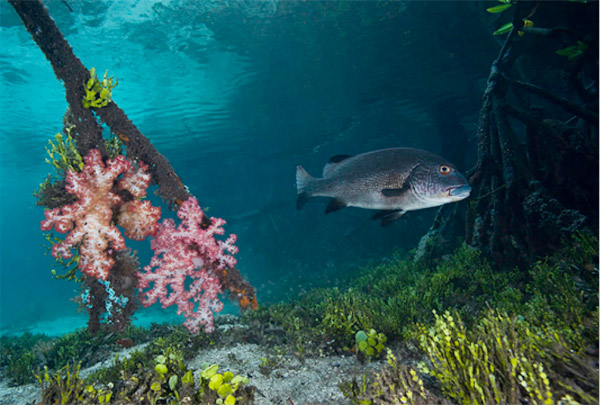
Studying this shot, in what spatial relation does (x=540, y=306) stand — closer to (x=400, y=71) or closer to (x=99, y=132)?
(x=99, y=132)

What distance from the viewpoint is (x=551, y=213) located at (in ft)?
15.4

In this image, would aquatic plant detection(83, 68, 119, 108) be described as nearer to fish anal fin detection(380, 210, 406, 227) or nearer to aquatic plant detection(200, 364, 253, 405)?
aquatic plant detection(200, 364, 253, 405)

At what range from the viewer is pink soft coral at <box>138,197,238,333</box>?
3129mm

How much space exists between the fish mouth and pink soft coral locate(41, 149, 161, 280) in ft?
11.6

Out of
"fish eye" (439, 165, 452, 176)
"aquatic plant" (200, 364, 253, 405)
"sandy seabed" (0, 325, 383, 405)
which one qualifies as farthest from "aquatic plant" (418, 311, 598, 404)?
"aquatic plant" (200, 364, 253, 405)

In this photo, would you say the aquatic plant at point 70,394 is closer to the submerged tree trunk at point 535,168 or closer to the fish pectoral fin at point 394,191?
the fish pectoral fin at point 394,191

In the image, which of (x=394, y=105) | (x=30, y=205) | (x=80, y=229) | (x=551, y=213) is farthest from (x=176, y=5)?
A: (x=30, y=205)

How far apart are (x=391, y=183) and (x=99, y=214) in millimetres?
3544

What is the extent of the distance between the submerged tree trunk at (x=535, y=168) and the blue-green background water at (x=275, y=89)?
5147 millimetres

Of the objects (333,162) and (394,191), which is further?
(333,162)

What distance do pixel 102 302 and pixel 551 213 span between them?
6.83m

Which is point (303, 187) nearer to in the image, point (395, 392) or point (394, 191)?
point (394, 191)

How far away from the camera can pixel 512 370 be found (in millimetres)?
2129

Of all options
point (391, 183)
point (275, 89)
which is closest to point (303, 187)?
point (391, 183)
